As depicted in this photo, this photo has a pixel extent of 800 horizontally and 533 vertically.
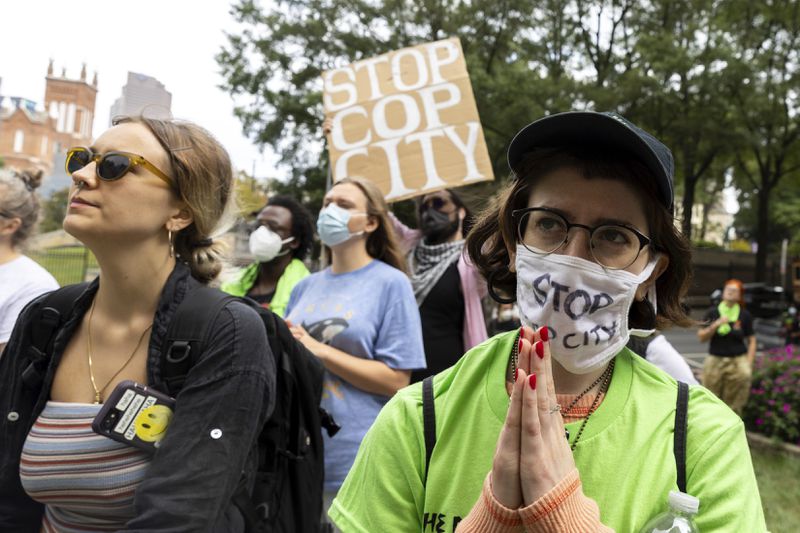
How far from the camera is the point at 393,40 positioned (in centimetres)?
2080

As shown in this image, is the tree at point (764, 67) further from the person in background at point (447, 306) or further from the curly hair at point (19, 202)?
the curly hair at point (19, 202)

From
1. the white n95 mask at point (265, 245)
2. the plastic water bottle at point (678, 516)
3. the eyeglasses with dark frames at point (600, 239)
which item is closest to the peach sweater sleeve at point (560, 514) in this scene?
the plastic water bottle at point (678, 516)

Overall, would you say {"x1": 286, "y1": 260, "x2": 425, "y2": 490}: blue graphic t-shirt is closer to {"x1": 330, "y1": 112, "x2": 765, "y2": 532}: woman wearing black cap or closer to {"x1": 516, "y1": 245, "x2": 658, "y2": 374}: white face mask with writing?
{"x1": 330, "y1": 112, "x2": 765, "y2": 532}: woman wearing black cap

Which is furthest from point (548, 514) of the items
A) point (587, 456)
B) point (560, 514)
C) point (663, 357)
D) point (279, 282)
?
point (279, 282)

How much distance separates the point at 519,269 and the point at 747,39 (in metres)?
20.4

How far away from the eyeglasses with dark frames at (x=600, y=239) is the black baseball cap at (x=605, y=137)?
0.11 meters

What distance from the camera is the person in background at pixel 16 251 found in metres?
3.12

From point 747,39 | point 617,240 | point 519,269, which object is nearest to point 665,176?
point 617,240

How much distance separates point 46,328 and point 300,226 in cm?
274

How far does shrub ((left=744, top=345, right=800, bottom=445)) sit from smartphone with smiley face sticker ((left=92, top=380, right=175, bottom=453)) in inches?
266

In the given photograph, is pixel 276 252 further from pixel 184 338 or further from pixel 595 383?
pixel 595 383

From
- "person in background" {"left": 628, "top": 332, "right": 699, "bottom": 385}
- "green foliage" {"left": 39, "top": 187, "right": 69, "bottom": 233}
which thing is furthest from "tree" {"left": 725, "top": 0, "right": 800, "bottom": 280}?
"green foliage" {"left": 39, "top": 187, "right": 69, "bottom": 233}

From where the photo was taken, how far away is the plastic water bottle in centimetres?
107

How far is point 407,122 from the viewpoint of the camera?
495 cm
